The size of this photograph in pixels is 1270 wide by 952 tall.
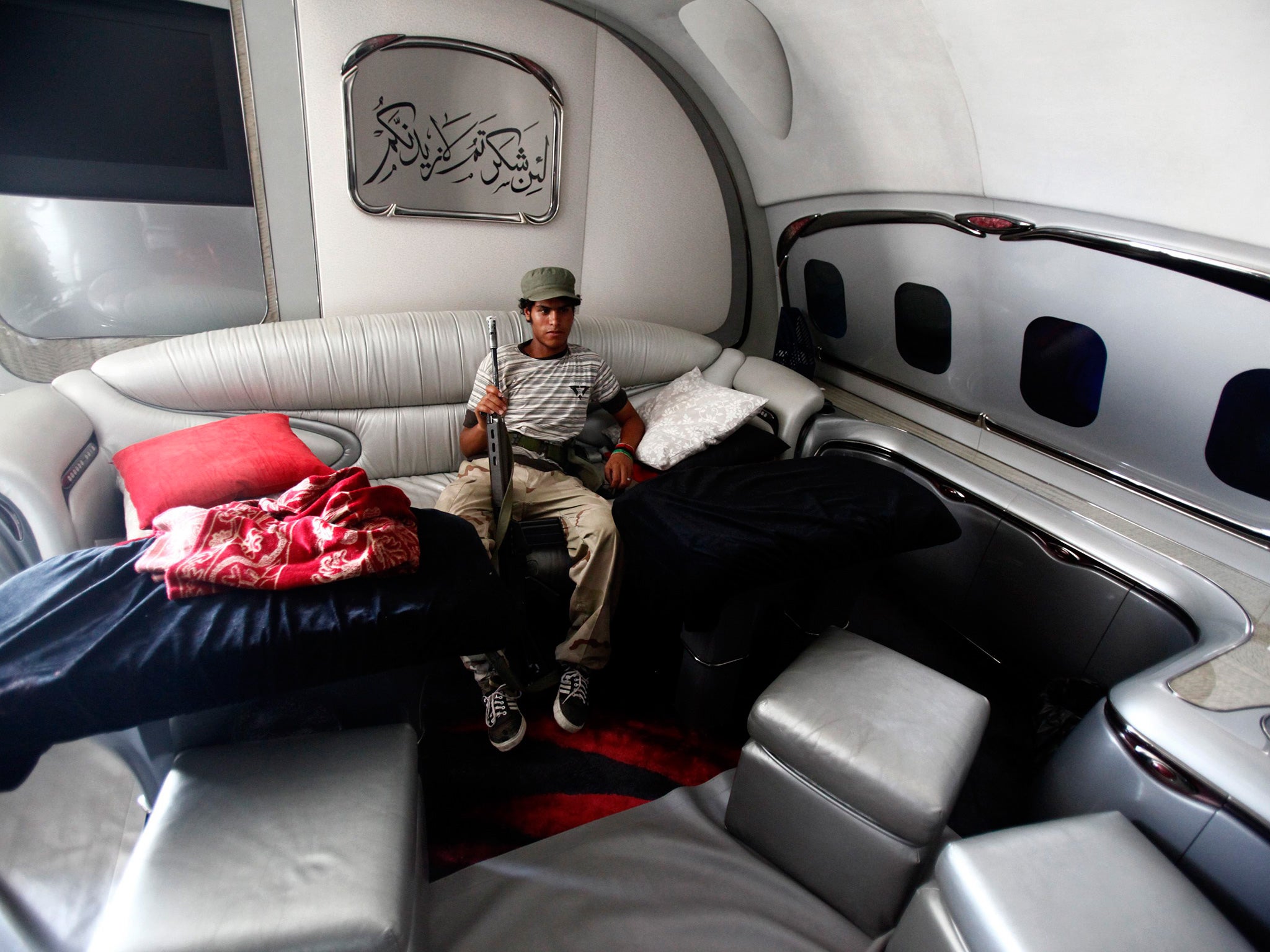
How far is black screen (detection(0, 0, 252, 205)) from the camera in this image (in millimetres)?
2078

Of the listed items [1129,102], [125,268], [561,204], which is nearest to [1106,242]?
[1129,102]

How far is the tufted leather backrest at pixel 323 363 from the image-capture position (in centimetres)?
233

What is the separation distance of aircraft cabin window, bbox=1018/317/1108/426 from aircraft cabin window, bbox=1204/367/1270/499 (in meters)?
0.36

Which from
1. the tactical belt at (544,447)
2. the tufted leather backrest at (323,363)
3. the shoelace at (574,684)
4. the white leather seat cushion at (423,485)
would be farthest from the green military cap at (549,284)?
the shoelace at (574,684)

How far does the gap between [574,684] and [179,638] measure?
44.4 inches

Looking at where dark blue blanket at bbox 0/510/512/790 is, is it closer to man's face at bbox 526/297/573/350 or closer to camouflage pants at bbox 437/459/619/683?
camouflage pants at bbox 437/459/619/683

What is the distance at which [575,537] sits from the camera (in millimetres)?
2184

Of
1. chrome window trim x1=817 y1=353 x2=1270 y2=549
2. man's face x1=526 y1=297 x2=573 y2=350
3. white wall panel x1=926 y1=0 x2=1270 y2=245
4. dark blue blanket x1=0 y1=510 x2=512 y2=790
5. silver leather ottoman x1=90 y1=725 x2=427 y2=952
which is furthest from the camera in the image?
man's face x1=526 y1=297 x2=573 y2=350

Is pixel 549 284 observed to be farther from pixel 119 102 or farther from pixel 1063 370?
pixel 1063 370

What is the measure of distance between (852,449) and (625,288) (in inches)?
58.2

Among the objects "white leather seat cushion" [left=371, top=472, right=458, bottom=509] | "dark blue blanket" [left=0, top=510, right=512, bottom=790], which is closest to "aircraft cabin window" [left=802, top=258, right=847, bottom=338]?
"white leather seat cushion" [left=371, top=472, right=458, bottom=509]

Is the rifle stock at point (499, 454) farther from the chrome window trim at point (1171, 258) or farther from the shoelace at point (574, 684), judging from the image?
the chrome window trim at point (1171, 258)

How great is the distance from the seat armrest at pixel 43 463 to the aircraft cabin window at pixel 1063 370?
3.23 m

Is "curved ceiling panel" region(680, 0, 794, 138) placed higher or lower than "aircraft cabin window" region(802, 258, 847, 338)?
higher
